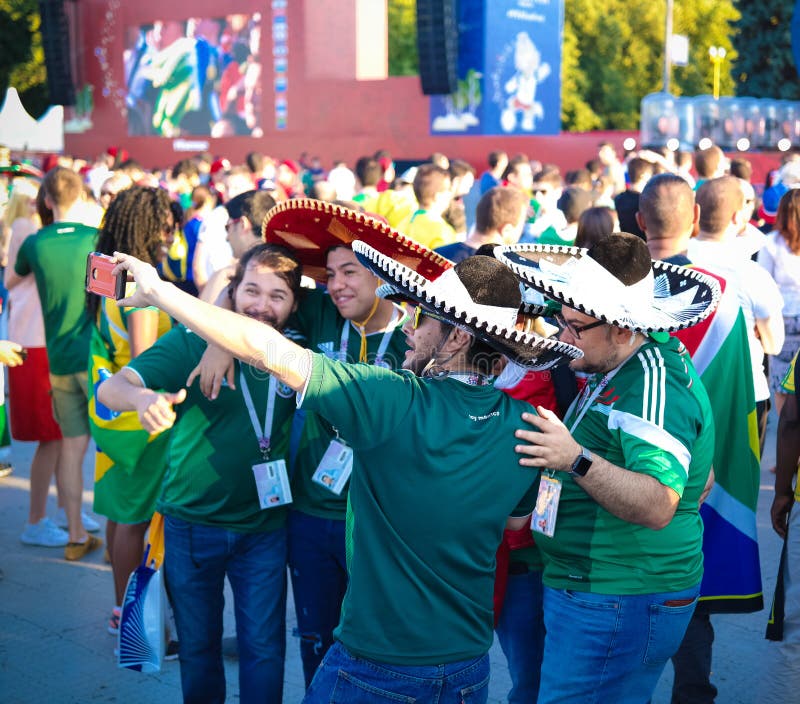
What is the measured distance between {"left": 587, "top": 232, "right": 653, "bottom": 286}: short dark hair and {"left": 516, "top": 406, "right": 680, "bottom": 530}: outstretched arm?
1.58 ft

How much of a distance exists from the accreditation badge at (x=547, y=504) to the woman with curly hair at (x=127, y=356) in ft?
7.25

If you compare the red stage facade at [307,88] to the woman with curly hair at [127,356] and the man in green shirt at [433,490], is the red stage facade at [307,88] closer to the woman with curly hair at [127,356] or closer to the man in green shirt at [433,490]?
the woman with curly hair at [127,356]

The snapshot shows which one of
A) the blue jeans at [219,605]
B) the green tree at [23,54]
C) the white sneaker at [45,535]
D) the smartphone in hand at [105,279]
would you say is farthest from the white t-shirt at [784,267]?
the green tree at [23,54]

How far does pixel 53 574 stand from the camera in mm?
5355

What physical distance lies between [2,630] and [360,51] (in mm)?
23593

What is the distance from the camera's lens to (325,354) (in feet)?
11.0

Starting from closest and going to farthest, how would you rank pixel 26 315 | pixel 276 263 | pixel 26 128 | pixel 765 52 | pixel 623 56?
1. pixel 276 263
2. pixel 26 315
3. pixel 26 128
4. pixel 765 52
5. pixel 623 56

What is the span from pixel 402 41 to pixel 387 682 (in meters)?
44.0

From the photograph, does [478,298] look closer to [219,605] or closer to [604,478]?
[604,478]

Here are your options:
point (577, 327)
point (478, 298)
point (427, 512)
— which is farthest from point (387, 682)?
point (577, 327)

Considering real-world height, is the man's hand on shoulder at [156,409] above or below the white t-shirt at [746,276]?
below

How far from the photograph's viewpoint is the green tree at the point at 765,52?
102 ft

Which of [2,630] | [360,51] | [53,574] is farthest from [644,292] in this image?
[360,51]

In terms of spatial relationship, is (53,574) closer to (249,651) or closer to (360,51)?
(249,651)
